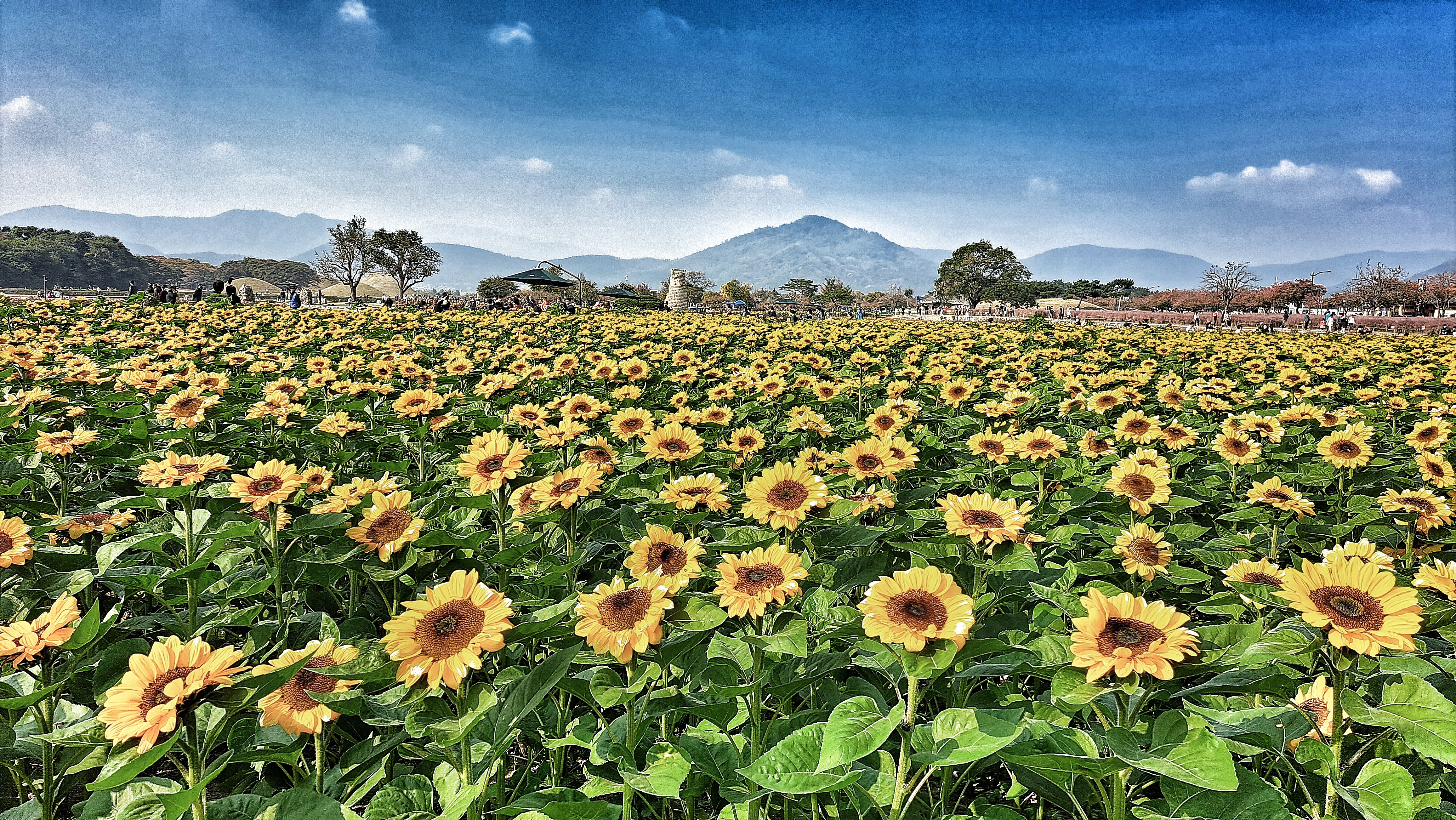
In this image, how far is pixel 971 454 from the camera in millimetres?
4703

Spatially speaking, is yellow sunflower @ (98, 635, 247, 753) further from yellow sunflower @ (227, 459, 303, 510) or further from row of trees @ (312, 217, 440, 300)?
row of trees @ (312, 217, 440, 300)

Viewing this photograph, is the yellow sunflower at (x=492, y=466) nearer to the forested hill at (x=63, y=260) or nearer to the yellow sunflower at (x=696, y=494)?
the yellow sunflower at (x=696, y=494)

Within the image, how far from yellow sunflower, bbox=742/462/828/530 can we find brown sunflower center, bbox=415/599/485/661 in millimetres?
995

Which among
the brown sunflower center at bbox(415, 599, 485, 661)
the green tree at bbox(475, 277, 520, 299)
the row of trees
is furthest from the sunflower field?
the green tree at bbox(475, 277, 520, 299)

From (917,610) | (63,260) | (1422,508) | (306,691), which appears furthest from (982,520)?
(63,260)

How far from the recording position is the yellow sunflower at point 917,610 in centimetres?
135

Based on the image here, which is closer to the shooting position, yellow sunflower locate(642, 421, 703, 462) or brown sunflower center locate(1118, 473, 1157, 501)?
brown sunflower center locate(1118, 473, 1157, 501)

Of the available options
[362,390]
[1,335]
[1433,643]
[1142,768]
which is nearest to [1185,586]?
[1433,643]

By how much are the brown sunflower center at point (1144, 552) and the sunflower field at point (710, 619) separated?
0.01m

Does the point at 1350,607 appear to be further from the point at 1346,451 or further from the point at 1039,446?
the point at 1346,451

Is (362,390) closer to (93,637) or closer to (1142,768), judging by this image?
(93,637)

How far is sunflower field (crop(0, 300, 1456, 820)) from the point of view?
133 centimetres

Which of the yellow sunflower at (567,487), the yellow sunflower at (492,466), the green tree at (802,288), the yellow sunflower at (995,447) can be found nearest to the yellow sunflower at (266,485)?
the yellow sunflower at (492,466)

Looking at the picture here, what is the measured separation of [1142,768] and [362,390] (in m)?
5.63
